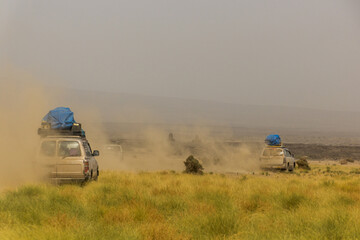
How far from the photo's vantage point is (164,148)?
222 feet

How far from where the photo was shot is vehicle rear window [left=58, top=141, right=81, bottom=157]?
52.4 feet

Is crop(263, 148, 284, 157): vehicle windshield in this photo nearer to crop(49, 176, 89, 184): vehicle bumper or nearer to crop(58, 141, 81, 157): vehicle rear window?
crop(58, 141, 81, 157): vehicle rear window

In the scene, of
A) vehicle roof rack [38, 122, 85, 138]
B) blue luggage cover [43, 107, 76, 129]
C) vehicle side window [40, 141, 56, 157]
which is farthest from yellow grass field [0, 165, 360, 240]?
blue luggage cover [43, 107, 76, 129]

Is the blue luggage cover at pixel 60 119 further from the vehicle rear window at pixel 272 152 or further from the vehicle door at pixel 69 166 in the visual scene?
the vehicle rear window at pixel 272 152

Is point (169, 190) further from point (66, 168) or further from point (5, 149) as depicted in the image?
point (5, 149)

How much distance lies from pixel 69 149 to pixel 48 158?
0.93 m

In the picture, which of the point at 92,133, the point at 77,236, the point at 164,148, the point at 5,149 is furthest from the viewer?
the point at 164,148

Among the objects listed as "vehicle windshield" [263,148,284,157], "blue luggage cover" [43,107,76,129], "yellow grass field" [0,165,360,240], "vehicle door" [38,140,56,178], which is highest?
"blue luggage cover" [43,107,76,129]

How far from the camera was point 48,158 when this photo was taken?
15.8 m

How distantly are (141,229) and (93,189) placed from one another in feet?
21.3

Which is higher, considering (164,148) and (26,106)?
(26,106)

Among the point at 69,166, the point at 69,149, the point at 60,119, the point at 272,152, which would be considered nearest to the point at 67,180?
the point at 69,166

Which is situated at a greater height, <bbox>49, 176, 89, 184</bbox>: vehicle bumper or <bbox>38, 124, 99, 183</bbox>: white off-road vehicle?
<bbox>38, 124, 99, 183</bbox>: white off-road vehicle

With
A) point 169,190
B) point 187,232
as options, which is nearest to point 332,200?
point 169,190
